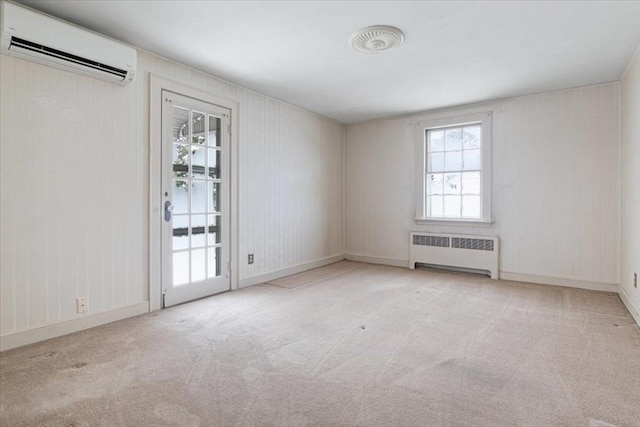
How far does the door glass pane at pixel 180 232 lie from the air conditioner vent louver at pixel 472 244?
12.2 feet

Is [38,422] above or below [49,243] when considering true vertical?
below

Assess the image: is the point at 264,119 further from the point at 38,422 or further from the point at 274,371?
the point at 38,422

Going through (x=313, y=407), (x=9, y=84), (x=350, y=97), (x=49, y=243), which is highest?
(x=350, y=97)

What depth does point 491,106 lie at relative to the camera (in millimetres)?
4816

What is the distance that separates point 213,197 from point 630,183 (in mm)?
4391

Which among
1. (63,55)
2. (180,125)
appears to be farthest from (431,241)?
(63,55)

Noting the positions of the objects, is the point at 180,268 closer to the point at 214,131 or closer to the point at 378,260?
the point at 214,131

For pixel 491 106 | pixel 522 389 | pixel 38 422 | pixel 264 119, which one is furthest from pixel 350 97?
pixel 38 422

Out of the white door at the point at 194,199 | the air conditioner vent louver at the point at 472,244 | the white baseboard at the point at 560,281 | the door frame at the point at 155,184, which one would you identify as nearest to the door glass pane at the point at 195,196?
the white door at the point at 194,199

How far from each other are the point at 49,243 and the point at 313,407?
7.76ft

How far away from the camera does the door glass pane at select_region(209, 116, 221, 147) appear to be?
12.9 ft

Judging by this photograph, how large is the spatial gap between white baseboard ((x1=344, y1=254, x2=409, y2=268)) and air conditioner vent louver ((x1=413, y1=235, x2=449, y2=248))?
16.3 inches

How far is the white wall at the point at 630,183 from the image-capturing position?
3150 millimetres

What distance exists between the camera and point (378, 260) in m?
5.94
